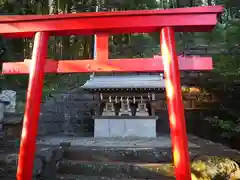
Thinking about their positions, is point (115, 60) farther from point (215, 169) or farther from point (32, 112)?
point (215, 169)

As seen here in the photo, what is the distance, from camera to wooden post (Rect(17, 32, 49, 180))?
393 cm

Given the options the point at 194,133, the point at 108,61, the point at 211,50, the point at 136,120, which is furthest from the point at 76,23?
the point at 211,50

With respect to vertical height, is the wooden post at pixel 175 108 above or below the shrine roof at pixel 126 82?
below

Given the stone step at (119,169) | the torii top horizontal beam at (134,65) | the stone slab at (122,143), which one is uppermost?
the torii top horizontal beam at (134,65)

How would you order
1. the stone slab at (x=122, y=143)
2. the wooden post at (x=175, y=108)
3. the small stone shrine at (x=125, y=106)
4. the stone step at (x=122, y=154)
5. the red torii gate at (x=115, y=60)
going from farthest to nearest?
1. the small stone shrine at (x=125, y=106)
2. the stone slab at (x=122, y=143)
3. the stone step at (x=122, y=154)
4. the red torii gate at (x=115, y=60)
5. the wooden post at (x=175, y=108)

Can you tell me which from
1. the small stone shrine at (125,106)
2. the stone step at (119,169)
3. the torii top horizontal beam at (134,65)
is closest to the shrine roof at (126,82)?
the small stone shrine at (125,106)

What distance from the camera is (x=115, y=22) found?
4.12 m

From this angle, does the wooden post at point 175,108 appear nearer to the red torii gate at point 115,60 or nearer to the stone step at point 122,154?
the red torii gate at point 115,60

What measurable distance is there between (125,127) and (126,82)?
5.72 feet

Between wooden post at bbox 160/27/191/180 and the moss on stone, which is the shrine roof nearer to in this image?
the moss on stone

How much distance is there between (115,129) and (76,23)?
6.22m

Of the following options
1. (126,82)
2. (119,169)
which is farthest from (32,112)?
(126,82)

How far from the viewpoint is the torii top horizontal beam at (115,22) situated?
12.9 feet

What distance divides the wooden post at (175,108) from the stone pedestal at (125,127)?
5795mm
